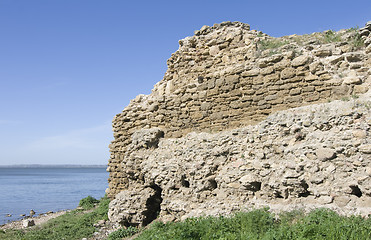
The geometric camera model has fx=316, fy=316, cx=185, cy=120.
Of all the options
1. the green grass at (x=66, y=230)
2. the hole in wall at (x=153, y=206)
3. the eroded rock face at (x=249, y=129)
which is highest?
the eroded rock face at (x=249, y=129)

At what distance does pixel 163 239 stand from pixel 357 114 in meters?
4.64

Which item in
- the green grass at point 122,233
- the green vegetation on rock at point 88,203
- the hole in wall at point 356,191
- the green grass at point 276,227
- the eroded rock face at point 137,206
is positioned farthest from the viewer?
the green vegetation on rock at point 88,203

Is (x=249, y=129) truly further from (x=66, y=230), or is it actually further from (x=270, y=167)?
(x=66, y=230)

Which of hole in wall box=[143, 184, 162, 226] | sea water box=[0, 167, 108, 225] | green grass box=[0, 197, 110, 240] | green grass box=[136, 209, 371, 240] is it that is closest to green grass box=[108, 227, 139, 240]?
hole in wall box=[143, 184, 162, 226]

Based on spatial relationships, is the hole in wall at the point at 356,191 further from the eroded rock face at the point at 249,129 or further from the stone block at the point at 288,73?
the stone block at the point at 288,73

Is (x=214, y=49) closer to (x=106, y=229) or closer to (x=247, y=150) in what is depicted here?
(x=247, y=150)

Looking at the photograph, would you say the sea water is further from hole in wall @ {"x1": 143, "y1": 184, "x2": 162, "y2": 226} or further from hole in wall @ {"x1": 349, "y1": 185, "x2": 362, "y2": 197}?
hole in wall @ {"x1": 349, "y1": 185, "x2": 362, "y2": 197}

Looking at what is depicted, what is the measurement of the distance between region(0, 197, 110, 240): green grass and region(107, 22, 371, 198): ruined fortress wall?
110cm

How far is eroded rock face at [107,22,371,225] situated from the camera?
251 inches

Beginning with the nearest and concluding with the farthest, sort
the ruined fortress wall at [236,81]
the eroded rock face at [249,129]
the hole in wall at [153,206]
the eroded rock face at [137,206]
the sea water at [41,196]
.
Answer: the eroded rock face at [249,129] → the ruined fortress wall at [236,81] → the eroded rock face at [137,206] → the hole in wall at [153,206] → the sea water at [41,196]

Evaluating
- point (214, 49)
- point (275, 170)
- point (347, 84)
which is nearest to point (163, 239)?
point (275, 170)

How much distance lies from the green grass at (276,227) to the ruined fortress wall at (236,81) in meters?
3.03

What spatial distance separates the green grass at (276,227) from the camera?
4832 millimetres

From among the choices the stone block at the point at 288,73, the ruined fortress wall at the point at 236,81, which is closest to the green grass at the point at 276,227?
the ruined fortress wall at the point at 236,81
